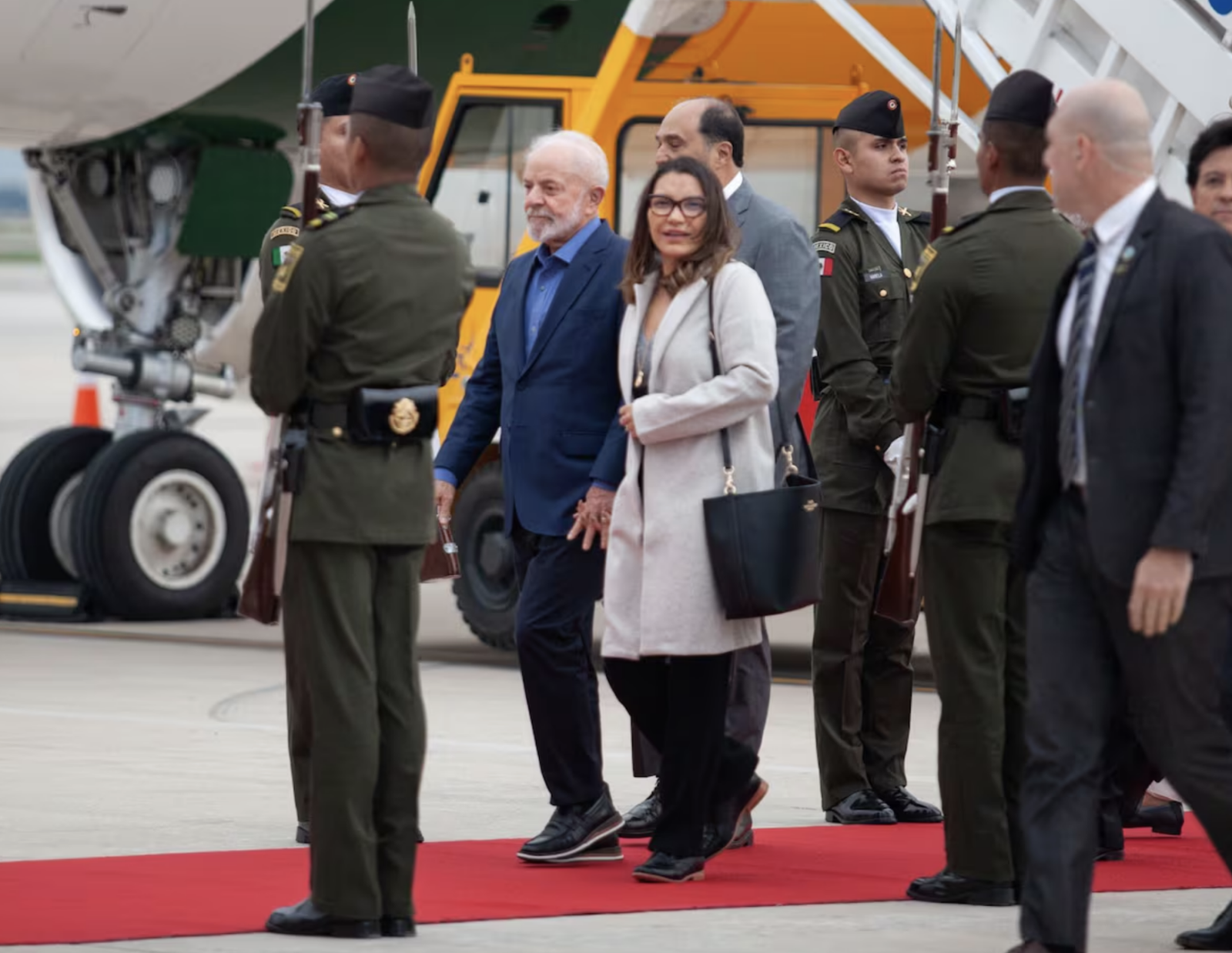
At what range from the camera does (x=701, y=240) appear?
595cm

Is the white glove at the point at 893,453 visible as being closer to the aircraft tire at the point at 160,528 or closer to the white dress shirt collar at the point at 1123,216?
the white dress shirt collar at the point at 1123,216

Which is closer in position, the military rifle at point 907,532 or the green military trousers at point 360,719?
the green military trousers at point 360,719

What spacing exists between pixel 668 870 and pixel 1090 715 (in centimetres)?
156

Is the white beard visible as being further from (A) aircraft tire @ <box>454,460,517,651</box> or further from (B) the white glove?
(A) aircraft tire @ <box>454,460,517,651</box>

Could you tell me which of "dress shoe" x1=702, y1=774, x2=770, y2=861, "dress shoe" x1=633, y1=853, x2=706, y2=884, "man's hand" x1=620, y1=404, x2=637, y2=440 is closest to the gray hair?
"man's hand" x1=620, y1=404, x2=637, y2=440

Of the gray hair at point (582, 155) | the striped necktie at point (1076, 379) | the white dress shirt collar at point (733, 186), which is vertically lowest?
the striped necktie at point (1076, 379)

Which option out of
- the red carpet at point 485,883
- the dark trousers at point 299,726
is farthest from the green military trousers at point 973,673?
the dark trousers at point 299,726

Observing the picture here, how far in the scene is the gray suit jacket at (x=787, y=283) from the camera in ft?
20.8

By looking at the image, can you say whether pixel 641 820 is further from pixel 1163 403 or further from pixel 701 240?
pixel 1163 403

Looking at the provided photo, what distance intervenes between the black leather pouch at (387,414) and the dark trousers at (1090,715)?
4.40ft

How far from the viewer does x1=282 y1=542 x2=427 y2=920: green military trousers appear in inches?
201

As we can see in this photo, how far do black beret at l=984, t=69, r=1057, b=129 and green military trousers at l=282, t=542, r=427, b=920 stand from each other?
1.58m

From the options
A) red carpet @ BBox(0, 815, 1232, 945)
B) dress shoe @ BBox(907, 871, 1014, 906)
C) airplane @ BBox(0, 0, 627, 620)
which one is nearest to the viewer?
red carpet @ BBox(0, 815, 1232, 945)

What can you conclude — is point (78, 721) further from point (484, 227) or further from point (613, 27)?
point (613, 27)
